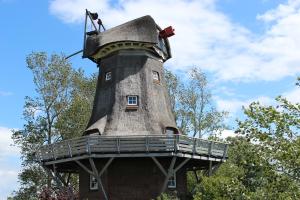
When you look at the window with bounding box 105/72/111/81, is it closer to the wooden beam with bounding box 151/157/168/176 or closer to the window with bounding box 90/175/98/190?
the window with bounding box 90/175/98/190

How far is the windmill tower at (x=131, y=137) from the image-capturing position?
17766 mm

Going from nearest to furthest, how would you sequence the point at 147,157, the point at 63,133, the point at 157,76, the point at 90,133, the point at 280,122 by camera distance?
1. the point at 280,122
2. the point at 147,157
3. the point at 90,133
4. the point at 157,76
5. the point at 63,133

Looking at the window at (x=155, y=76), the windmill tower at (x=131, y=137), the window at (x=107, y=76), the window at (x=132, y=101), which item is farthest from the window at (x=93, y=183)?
the window at (x=155, y=76)

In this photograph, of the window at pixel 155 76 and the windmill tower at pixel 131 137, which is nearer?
the windmill tower at pixel 131 137

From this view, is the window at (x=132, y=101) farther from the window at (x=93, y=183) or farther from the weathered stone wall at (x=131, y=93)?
the window at (x=93, y=183)

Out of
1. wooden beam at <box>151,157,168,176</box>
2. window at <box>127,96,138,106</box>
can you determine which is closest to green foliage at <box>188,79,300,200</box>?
wooden beam at <box>151,157,168,176</box>

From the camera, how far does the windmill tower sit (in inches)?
699

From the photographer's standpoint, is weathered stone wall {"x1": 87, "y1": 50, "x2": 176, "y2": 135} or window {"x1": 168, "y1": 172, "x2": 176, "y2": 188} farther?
weathered stone wall {"x1": 87, "y1": 50, "x2": 176, "y2": 135}

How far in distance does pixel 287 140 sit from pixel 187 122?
64.2 feet

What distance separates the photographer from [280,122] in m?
9.33

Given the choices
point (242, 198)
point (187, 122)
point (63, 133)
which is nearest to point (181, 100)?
point (187, 122)

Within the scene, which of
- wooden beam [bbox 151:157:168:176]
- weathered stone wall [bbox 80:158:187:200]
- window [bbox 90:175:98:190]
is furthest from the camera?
window [bbox 90:175:98:190]

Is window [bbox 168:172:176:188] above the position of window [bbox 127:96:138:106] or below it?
below

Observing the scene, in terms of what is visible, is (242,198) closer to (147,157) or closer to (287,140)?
(287,140)
